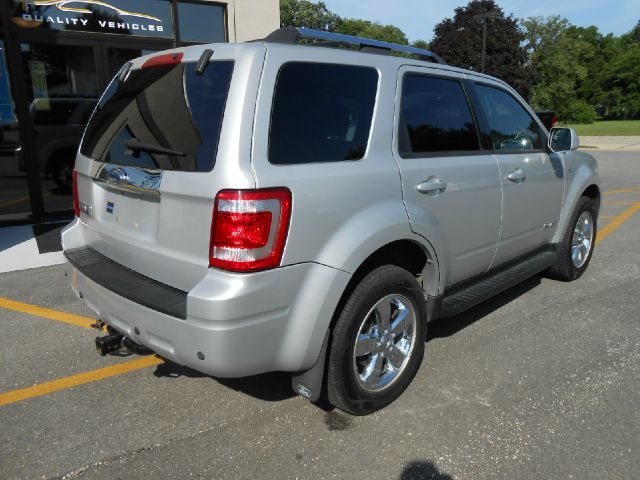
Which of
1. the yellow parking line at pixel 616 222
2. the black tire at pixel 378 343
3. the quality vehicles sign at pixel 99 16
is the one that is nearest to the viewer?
the black tire at pixel 378 343

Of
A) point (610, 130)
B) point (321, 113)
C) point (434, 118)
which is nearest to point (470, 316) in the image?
point (434, 118)

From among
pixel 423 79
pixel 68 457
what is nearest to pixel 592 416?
pixel 423 79

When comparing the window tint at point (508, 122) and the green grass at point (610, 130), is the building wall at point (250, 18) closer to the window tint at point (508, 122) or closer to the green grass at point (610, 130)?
the window tint at point (508, 122)

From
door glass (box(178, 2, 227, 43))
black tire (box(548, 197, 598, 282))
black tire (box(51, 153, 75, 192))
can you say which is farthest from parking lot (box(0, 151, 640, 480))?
door glass (box(178, 2, 227, 43))

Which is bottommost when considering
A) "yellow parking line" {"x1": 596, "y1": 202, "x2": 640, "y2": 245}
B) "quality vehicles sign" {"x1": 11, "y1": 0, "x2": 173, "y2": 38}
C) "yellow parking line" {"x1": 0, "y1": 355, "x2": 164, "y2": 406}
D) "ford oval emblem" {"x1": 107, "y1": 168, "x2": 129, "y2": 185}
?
"yellow parking line" {"x1": 596, "y1": 202, "x2": 640, "y2": 245}

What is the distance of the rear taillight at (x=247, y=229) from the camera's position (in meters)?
2.10

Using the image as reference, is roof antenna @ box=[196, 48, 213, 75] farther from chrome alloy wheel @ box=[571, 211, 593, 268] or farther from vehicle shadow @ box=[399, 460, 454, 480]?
chrome alloy wheel @ box=[571, 211, 593, 268]

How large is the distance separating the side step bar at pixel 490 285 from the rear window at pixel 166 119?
1777 mm

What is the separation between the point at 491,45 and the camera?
42.2 meters

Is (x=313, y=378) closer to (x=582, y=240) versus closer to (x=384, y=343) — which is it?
(x=384, y=343)

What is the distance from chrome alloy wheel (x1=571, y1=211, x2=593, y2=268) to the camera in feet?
15.9

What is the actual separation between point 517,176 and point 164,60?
97.2 inches

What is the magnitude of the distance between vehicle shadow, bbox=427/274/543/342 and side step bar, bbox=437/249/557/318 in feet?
1.42

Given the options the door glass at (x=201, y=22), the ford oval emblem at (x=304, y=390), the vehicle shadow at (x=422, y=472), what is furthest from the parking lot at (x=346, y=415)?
the door glass at (x=201, y=22)
